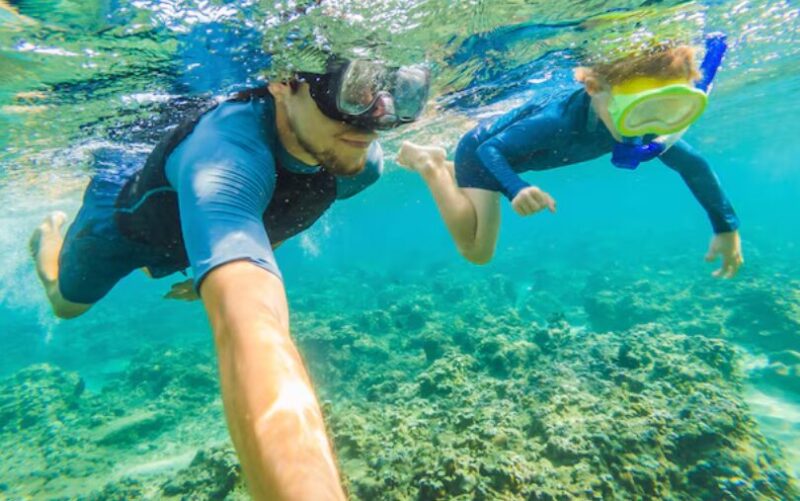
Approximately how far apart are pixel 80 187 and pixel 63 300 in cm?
1488

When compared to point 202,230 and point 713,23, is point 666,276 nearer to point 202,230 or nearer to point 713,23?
point 713,23

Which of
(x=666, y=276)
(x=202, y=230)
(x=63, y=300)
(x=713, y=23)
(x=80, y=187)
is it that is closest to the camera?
(x=202, y=230)

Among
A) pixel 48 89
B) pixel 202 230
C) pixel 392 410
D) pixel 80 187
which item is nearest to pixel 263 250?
pixel 202 230

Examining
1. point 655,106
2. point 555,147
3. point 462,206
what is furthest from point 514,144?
point 655,106

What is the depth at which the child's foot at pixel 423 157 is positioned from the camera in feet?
18.5

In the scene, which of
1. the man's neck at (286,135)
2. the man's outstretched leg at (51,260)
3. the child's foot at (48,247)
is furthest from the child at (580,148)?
the child's foot at (48,247)

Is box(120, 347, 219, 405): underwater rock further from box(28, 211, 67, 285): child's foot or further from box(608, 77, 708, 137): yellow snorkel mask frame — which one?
box(608, 77, 708, 137): yellow snorkel mask frame

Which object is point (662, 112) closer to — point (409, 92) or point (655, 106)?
point (655, 106)

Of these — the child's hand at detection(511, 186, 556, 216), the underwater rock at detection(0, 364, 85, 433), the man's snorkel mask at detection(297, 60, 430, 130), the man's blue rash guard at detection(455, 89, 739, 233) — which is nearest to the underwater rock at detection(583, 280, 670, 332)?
the man's blue rash guard at detection(455, 89, 739, 233)

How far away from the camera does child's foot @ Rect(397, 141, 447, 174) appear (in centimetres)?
564

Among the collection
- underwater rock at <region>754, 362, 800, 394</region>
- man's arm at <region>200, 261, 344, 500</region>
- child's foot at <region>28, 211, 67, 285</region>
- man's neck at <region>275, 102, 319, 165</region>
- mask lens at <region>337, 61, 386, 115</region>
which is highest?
child's foot at <region>28, 211, 67, 285</region>

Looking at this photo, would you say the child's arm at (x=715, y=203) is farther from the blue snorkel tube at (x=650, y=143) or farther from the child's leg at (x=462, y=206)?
the child's leg at (x=462, y=206)

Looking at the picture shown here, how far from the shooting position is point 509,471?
4.33m

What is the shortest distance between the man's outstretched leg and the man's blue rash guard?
5.12 m
